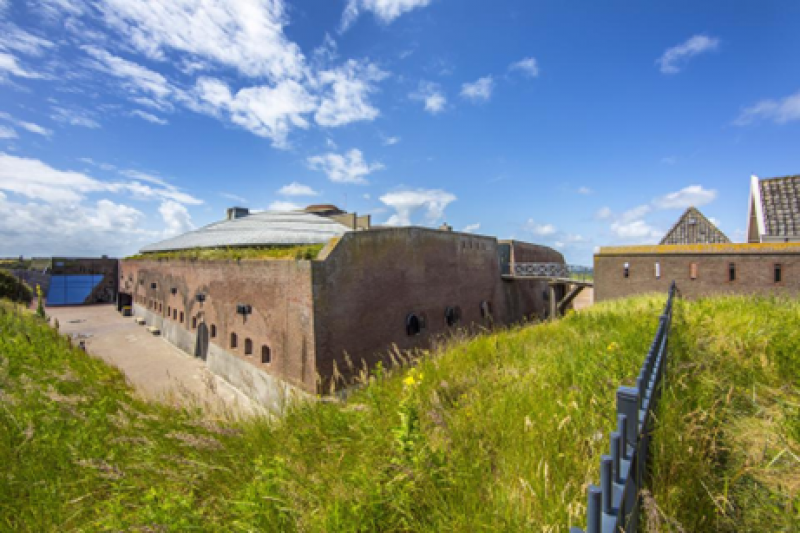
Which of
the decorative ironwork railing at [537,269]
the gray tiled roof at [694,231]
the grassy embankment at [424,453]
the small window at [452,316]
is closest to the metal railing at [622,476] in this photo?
the grassy embankment at [424,453]

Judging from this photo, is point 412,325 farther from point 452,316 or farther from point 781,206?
point 781,206

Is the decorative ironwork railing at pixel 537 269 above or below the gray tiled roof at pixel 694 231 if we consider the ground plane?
below

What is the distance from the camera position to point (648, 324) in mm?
4945

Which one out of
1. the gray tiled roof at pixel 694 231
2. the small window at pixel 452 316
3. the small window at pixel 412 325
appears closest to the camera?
the small window at pixel 412 325

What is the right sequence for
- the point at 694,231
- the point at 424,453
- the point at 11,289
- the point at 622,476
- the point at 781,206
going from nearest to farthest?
the point at 622,476
the point at 424,453
the point at 781,206
the point at 694,231
the point at 11,289

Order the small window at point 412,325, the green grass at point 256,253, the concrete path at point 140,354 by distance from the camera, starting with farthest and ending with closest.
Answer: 1. the small window at point 412,325
2. the concrete path at point 140,354
3. the green grass at point 256,253

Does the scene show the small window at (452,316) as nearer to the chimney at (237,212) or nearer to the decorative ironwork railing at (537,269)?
the decorative ironwork railing at (537,269)

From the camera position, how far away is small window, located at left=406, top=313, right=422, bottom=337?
13.5 m

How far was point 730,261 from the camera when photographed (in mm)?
12969

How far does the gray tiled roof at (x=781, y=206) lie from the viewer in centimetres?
1277

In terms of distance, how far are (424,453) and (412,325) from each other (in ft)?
38.6

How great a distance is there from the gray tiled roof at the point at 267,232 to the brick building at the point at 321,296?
0.09 metres

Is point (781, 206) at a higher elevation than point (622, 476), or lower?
higher

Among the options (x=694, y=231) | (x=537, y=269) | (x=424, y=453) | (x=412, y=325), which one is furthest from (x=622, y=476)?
(x=694, y=231)
